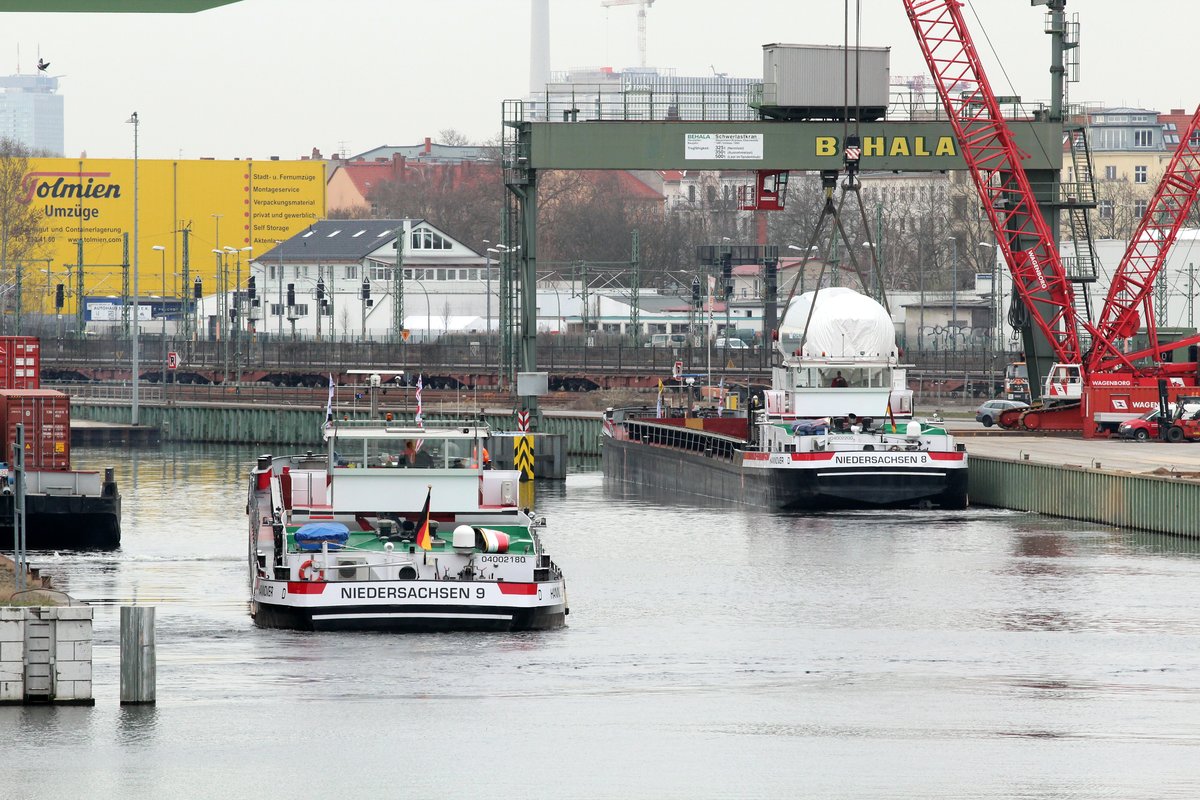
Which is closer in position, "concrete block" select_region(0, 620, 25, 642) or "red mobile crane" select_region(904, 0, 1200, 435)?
"concrete block" select_region(0, 620, 25, 642)

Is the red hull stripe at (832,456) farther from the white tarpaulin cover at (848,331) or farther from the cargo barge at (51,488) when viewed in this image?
the cargo barge at (51,488)

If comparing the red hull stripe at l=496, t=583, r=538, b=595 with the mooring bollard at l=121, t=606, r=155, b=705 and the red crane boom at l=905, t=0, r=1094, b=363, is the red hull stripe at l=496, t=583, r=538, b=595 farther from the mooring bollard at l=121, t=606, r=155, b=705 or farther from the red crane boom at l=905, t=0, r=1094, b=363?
the red crane boom at l=905, t=0, r=1094, b=363

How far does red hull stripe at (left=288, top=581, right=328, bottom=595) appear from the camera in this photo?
97.6ft

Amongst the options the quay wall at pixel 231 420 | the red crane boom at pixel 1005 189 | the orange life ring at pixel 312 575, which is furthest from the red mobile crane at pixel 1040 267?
the orange life ring at pixel 312 575

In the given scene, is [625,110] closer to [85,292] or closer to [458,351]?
[458,351]

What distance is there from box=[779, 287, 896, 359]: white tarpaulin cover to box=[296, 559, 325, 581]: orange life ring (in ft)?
98.5

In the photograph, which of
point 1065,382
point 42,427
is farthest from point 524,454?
point 1065,382

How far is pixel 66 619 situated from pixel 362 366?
99675mm

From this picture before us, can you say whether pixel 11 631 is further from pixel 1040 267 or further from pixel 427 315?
pixel 427 315

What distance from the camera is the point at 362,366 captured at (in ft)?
402

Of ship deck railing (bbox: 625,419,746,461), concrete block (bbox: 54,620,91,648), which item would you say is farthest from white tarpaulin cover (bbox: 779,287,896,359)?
concrete block (bbox: 54,620,91,648)

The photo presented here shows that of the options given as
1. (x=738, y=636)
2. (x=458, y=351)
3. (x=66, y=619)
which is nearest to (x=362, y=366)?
(x=458, y=351)

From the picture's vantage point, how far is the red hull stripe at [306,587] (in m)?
29.8

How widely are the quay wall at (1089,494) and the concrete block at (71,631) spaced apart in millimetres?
29892
